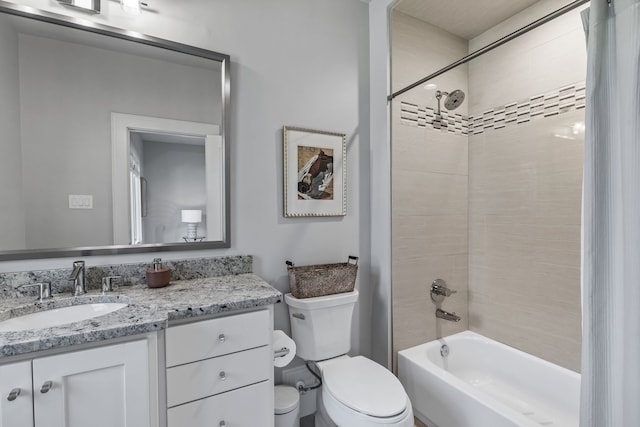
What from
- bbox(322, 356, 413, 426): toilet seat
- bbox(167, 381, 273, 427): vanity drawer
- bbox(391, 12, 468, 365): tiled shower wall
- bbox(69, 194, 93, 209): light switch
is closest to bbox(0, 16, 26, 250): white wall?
bbox(69, 194, 93, 209): light switch

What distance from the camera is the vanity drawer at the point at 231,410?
1102mm

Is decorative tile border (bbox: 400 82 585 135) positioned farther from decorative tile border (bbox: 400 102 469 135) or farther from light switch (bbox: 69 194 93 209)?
light switch (bbox: 69 194 93 209)

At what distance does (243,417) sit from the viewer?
1199 mm

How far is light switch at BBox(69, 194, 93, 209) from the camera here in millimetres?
1331

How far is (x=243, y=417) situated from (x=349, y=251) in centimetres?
111

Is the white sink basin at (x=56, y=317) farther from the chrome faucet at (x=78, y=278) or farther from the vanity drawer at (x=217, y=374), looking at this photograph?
the vanity drawer at (x=217, y=374)

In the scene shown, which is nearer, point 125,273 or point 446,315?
point 125,273

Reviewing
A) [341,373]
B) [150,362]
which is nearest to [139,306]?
[150,362]

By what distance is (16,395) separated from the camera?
817mm

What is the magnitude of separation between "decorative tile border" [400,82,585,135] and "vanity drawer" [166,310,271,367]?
1538 mm

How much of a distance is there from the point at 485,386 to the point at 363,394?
1.14 metres

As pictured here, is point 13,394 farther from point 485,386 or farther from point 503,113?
point 503,113

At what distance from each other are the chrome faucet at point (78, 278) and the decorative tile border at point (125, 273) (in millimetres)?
68

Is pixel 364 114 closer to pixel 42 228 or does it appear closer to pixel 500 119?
pixel 500 119
